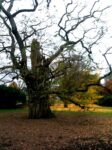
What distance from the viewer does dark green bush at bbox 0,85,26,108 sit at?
39906 millimetres

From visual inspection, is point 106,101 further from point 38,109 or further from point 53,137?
point 53,137

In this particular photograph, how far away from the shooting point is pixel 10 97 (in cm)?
4009

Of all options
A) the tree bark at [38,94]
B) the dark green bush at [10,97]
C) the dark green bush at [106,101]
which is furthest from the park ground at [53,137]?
the dark green bush at [106,101]

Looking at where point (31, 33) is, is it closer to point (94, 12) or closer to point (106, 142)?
point (94, 12)

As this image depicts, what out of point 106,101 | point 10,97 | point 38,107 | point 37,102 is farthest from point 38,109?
point 106,101

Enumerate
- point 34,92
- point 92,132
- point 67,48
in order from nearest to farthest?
point 92,132 → point 67,48 → point 34,92

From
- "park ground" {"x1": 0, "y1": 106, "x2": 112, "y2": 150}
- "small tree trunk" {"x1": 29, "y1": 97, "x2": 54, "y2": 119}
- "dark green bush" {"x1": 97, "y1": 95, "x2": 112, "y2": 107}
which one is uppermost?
"dark green bush" {"x1": 97, "y1": 95, "x2": 112, "y2": 107}

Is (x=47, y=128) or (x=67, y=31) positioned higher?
(x=67, y=31)

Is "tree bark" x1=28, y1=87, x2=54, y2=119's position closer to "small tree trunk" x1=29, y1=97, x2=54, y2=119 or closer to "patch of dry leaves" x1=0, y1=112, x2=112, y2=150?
"small tree trunk" x1=29, y1=97, x2=54, y2=119

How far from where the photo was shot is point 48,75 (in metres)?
25.3

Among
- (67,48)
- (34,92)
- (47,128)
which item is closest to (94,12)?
(67,48)

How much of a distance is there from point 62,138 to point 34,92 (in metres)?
9.43

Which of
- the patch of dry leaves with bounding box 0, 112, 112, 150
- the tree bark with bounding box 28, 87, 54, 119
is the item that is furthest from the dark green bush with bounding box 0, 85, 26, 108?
the patch of dry leaves with bounding box 0, 112, 112, 150

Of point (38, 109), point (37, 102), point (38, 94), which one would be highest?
point (38, 94)
